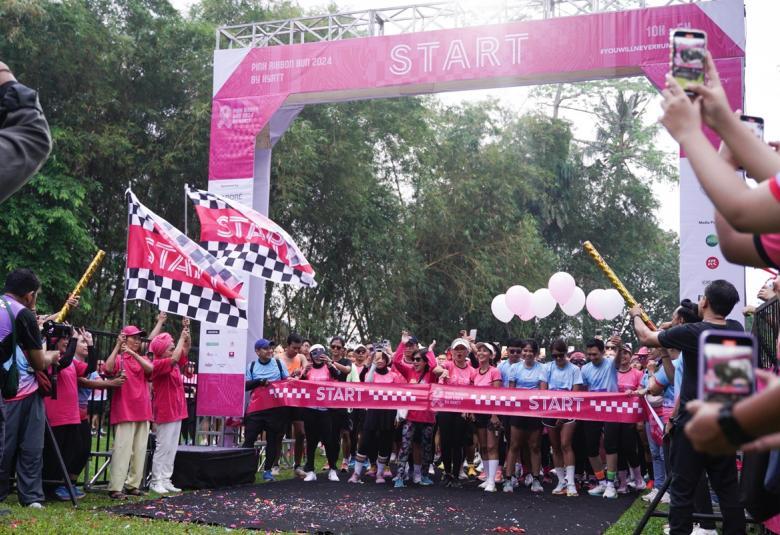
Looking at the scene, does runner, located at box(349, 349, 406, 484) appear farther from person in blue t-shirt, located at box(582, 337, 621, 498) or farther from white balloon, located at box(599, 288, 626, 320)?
white balloon, located at box(599, 288, 626, 320)

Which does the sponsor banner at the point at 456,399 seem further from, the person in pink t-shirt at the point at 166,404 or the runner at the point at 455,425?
the person in pink t-shirt at the point at 166,404

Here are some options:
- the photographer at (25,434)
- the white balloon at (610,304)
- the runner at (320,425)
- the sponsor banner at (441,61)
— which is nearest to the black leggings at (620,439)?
the runner at (320,425)

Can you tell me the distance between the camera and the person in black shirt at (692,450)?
520cm

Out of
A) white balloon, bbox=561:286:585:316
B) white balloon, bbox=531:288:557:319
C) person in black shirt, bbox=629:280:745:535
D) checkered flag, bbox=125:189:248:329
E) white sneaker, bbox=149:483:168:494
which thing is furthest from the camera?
white balloon, bbox=531:288:557:319

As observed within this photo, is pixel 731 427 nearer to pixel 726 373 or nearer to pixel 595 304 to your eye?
pixel 726 373

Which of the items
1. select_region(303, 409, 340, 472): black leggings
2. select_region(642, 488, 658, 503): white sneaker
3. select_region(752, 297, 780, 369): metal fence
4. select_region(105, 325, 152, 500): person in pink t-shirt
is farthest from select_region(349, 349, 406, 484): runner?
select_region(752, 297, 780, 369): metal fence

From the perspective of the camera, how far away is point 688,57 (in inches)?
99.3

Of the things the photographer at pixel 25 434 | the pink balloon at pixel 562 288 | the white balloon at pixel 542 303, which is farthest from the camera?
the white balloon at pixel 542 303

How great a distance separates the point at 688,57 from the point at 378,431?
942 centimetres

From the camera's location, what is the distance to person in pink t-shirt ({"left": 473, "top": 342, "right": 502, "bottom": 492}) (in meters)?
10.9

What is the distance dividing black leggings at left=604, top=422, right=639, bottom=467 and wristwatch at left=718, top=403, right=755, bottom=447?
8.78 metres

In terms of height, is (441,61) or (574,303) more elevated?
(441,61)

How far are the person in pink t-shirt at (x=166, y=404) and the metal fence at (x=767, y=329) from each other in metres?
5.91

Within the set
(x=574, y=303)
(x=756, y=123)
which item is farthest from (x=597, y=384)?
(x=756, y=123)
